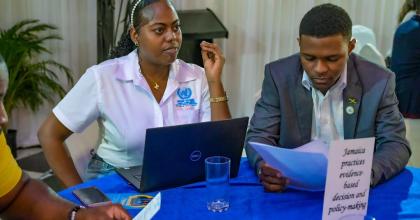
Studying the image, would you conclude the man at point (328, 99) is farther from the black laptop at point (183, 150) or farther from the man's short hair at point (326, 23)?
the black laptop at point (183, 150)

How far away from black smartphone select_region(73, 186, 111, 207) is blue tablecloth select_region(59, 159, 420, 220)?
0.07ft

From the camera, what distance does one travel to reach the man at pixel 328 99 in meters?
1.66

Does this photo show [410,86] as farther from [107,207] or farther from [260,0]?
[107,207]

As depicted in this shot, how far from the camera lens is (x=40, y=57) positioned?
3.98m

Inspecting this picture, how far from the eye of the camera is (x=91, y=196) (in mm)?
1420

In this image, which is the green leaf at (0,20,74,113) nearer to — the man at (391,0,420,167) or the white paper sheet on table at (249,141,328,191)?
the man at (391,0,420,167)

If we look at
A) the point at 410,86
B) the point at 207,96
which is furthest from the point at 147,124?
the point at 410,86

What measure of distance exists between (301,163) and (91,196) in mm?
598

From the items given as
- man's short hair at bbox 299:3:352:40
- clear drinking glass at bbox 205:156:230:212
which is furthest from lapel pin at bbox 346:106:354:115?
clear drinking glass at bbox 205:156:230:212

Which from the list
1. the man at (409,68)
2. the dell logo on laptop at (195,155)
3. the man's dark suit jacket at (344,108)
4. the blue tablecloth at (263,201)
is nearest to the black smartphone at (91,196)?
the blue tablecloth at (263,201)

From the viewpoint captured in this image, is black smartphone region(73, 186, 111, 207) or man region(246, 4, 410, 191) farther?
man region(246, 4, 410, 191)

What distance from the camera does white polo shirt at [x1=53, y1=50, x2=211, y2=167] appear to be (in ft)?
6.19

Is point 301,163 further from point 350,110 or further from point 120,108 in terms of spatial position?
point 120,108

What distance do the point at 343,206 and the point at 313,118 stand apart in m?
0.64
